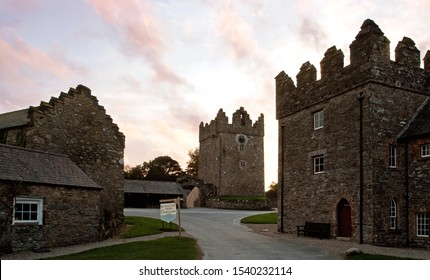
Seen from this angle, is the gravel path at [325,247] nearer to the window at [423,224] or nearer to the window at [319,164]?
the window at [423,224]

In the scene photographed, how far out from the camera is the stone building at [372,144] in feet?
63.8

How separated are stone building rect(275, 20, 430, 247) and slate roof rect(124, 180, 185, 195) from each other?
29863 millimetres

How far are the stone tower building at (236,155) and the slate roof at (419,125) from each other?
36.9 meters

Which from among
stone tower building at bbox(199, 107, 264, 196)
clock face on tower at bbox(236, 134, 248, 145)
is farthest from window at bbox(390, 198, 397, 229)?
clock face on tower at bbox(236, 134, 248, 145)

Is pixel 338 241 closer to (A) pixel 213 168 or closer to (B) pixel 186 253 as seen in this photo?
(B) pixel 186 253

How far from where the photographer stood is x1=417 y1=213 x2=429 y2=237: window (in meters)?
19.1

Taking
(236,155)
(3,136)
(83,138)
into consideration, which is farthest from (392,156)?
(236,155)

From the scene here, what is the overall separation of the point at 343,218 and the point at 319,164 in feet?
10.6

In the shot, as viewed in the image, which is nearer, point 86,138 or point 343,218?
point 343,218

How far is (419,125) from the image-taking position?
2003 cm

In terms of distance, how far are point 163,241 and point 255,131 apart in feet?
138

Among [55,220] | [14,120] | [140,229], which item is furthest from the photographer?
[14,120]

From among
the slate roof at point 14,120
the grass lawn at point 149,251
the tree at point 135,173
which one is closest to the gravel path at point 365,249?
the grass lawn at point 149,251

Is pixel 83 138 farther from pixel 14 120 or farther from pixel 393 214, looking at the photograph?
pixel 393 214
